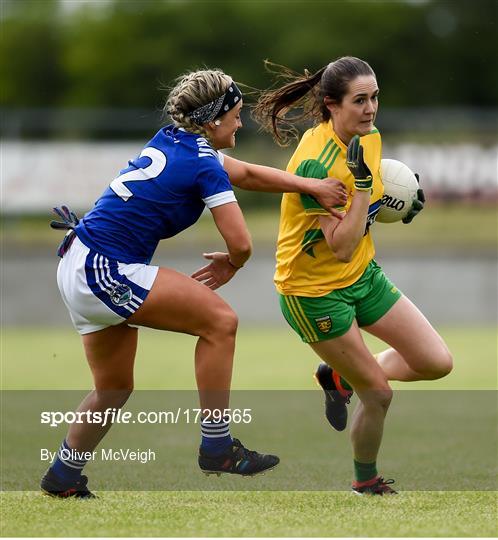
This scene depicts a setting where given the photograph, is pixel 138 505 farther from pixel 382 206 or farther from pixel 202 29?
pixel 202 29

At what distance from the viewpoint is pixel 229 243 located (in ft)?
18.2

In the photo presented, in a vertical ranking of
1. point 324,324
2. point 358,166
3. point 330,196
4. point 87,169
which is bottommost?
point 87,169

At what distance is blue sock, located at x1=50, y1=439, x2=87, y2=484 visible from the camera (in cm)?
588

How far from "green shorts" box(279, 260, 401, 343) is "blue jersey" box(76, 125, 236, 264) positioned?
0.79 m

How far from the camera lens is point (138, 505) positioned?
223 inches

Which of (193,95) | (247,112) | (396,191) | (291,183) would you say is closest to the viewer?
(193,95)

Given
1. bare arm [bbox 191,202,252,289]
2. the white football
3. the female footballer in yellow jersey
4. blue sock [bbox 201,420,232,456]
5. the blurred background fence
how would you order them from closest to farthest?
1. bare arm [bbox 191,202,252,289]
2. blue sock [bbox 201,420,232,456]
3. the female footballer in yellow jersey
4. the white football
5. the blurred background fence

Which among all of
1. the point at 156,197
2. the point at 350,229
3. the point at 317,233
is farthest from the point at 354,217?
the point at 156,197

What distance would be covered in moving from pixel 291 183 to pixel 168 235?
0.67 m

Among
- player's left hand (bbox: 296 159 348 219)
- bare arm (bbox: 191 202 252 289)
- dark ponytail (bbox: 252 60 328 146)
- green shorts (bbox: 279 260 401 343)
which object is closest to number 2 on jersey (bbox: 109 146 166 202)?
bare arm (bbox: 191 202 252 289)

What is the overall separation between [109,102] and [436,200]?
68.4ft

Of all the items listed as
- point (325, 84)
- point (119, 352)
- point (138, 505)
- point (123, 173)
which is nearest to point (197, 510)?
point (138, 505)

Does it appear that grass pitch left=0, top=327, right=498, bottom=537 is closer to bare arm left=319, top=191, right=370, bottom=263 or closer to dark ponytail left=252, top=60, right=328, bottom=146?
bare arm left=319, top=191, right=370, bottom=263

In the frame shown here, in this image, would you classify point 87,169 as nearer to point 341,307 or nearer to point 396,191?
point 396,191
